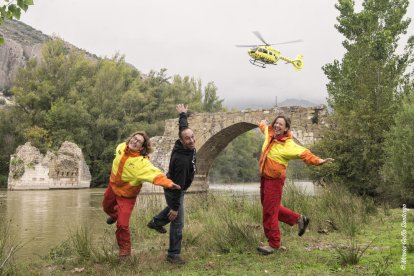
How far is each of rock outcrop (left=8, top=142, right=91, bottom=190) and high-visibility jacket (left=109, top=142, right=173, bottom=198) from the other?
22.0 metres

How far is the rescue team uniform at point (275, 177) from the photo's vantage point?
441 cm

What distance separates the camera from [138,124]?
1162 inches

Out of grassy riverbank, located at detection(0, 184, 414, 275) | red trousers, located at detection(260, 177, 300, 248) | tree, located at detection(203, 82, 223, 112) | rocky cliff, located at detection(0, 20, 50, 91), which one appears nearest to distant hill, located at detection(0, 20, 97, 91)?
rocky cliff, located at detection(0, 20, 50, 91)

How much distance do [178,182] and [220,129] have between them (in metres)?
16.5

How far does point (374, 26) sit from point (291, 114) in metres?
4.38

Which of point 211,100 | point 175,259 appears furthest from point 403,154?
point 211,100

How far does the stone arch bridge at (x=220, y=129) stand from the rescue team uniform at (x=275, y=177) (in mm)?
12080

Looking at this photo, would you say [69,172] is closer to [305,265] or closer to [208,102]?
[208,102]

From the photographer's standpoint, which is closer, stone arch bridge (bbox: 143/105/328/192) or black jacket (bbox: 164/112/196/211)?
black jacket (bbox: 164/112/196/211)

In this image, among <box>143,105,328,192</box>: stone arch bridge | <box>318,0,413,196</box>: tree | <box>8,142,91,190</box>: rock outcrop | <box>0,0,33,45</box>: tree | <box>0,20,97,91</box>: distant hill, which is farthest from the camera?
<box>0,20,97,91</box>: distant hill

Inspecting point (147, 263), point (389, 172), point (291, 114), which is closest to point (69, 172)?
point (291, 114)

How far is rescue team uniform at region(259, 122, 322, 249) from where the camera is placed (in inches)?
173

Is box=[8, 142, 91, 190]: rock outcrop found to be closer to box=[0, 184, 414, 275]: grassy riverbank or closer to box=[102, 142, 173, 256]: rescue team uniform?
box=[0, 184, 414, 275]: grassy riverbank

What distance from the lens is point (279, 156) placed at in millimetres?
4543
